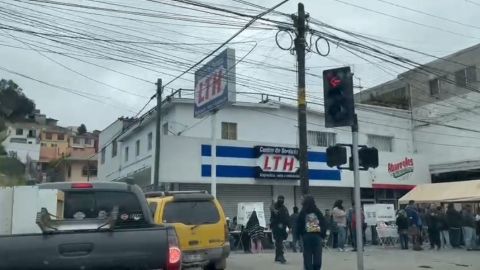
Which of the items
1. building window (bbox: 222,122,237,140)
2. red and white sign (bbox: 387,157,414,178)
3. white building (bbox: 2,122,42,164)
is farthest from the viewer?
red and white sign (bbox: 387,157,414,178)

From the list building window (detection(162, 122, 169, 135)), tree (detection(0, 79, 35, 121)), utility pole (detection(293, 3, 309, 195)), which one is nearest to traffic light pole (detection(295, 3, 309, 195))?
utility pole (detection(293, 3, 309, 195))

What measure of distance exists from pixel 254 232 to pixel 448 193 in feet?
32.0

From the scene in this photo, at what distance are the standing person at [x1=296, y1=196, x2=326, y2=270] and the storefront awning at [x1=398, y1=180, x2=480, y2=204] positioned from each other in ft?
46.4

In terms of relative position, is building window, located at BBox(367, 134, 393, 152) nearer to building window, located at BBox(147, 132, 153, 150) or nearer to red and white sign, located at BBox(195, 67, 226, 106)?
building window, located at BBox(147, 132, 153, 150)

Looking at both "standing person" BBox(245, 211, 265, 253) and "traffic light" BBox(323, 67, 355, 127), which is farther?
"standing person" BBox(245, 211, 265, 253)

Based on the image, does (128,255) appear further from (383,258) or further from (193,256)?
(383,258)

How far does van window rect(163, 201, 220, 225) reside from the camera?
12398 mm

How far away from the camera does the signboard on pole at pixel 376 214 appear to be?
81.1ft

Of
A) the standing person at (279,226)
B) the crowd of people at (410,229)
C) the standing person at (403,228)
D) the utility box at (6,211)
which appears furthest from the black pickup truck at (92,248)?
the standing person at (403,228)

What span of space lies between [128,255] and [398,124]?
31903 mm

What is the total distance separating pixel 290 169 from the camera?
27406mm

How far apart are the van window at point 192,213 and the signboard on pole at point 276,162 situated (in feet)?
45.4

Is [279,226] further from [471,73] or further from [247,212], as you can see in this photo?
[471,73]

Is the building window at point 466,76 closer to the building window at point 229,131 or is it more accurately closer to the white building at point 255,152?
the white building at point 255,152
